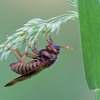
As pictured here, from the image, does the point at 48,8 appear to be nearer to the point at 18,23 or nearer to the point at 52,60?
the point at 18,23

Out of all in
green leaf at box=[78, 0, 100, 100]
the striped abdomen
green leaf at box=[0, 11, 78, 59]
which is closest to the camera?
green leaf at box=[78, 0, 100, 100]

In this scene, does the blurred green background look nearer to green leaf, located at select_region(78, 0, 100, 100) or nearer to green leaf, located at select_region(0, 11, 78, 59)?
green leaf, located at select_region(0, 11, 78, 59)

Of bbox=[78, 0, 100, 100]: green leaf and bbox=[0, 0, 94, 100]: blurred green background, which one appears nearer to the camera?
bbox=[78, 0, 100, 100]: green leaf

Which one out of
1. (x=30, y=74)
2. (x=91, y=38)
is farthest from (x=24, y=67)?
(x=91, y=38)

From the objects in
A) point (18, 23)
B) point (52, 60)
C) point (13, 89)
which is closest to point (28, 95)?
point (13, 89)

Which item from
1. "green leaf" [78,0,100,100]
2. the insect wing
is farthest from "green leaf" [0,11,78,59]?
the insect wing

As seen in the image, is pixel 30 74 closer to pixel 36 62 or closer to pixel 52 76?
pixel 36 62

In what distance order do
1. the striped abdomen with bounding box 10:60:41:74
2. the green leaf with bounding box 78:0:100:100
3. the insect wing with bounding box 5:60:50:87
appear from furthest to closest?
the striped abdomen with bounding box 10:60:41:74 → the insect wing with bounding box 5:60:50:87 → the green leaf with bounding box 78:0:100:100

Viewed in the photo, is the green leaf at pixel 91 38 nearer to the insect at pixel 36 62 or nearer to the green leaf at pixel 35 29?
the green leaf at pixel 35 29

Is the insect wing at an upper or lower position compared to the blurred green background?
lower
